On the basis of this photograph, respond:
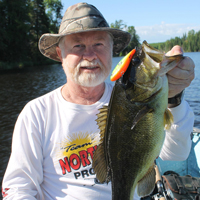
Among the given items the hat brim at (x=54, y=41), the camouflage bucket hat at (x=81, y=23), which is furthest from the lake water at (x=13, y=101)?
the camouflage bucket hat at (x=81, y=23)

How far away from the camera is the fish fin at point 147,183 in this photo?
1775 mm

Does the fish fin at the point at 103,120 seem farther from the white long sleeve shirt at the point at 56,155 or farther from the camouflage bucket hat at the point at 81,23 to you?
the camouflage bucket hat at the point at 81,23

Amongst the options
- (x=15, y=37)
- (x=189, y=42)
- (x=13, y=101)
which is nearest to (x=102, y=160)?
(x=13, y=101)

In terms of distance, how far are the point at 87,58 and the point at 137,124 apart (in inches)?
43.4

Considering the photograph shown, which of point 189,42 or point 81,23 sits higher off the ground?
point 81,23

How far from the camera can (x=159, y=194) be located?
13.5ft

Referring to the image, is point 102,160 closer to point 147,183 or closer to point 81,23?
point 147,183

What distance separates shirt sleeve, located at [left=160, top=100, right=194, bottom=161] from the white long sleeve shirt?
1cm

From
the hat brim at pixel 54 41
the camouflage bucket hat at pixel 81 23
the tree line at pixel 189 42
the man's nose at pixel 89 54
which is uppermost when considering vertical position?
the camouflage bucket hat at pixel 81 23

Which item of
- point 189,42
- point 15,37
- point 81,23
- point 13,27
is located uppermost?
point 13,27

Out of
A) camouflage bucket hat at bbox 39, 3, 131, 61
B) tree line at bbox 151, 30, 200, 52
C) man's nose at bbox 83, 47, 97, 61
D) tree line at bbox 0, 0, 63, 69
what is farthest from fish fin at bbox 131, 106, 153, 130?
tree line at bbox 151, 30, 200, 52

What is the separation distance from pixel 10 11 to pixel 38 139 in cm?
4215

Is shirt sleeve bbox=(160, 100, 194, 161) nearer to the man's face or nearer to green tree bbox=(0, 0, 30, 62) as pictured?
the man's face

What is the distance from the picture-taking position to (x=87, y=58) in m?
2.41
